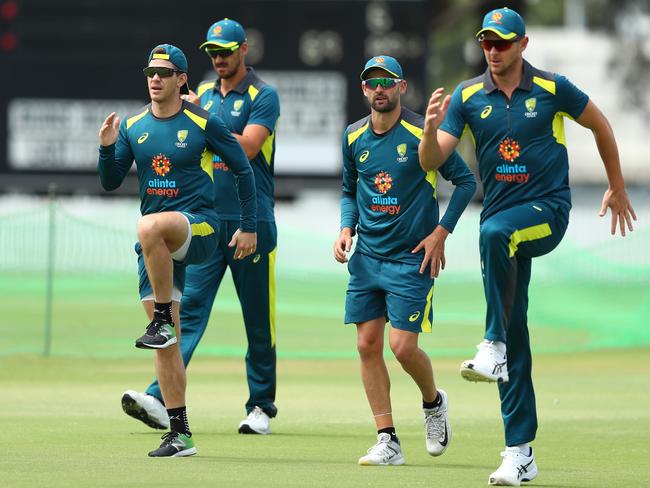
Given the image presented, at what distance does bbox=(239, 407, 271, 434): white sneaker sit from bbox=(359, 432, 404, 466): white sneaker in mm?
1738

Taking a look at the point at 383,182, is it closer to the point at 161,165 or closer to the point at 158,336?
the point at 161,165

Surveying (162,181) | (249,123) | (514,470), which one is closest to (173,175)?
(162,181)

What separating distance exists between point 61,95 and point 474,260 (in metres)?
8.23

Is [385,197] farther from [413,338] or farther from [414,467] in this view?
[414,467]

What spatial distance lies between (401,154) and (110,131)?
5.60 feet

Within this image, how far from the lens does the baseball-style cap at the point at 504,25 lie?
28.4ft

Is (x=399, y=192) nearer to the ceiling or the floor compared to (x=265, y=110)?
nearer to the floor

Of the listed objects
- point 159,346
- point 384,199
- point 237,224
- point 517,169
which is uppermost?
point 517,169

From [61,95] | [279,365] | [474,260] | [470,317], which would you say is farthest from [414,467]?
[61,95]

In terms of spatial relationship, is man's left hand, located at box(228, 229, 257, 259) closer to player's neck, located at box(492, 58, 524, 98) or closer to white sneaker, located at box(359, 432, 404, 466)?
white sneaker, located at box(359, 432, 404, 466)

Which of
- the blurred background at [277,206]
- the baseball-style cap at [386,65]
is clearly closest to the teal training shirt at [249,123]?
the baseball-style cap at [386,65]

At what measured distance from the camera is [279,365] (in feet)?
55.4

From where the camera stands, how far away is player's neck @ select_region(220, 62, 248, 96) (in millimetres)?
11469

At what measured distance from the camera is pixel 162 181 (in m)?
9.67
